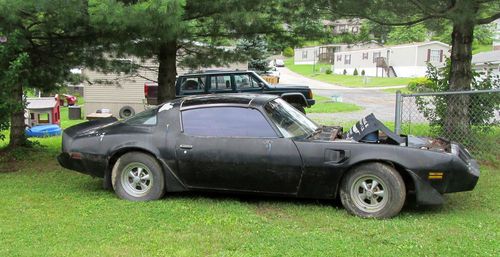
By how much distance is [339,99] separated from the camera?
28.2m

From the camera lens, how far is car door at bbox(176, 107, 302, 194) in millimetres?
5504

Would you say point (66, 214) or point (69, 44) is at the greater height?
point (69, 44)

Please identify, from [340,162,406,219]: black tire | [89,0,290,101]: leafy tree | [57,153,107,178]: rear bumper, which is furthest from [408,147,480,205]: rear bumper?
[57,153,107,178]: rear bumper

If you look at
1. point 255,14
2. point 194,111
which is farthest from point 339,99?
point 194,111

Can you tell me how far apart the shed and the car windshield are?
13821 mm

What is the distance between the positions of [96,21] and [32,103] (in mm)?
13375

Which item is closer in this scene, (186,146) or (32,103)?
(186,146)

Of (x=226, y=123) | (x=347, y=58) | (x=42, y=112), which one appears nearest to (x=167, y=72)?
(x=226, y=123)

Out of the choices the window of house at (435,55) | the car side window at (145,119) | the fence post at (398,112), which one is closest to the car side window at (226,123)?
the car side window at (145,119)

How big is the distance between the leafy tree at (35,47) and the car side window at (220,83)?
17.4ft

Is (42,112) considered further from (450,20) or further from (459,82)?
(450,20)

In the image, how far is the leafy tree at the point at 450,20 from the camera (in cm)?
841

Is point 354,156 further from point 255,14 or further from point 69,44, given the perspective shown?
point 69,44

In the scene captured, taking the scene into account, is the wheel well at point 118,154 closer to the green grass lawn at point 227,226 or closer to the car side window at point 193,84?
the green grass lawn at point 227,226
